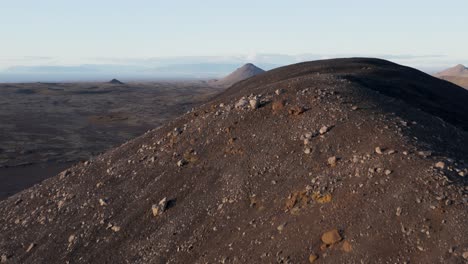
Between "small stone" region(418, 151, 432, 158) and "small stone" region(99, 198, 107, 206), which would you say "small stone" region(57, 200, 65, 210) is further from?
"small stone" region(418, 151, 432, 158)

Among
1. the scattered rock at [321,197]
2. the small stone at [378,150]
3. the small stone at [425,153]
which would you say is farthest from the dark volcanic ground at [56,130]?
the small stone at [425,153]

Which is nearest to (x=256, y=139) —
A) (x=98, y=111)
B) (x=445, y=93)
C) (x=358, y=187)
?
(x=358, y=187)

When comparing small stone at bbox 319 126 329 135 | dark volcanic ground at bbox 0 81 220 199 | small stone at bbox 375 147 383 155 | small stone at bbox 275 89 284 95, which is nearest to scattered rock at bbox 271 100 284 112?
small stone at bbox 275 89 284 95

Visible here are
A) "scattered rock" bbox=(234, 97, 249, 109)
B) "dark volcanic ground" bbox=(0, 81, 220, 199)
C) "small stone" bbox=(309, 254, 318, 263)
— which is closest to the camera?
"small stone" bbox=(309, 254, 318, 263)

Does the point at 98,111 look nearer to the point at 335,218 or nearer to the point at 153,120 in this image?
the point at 153,120

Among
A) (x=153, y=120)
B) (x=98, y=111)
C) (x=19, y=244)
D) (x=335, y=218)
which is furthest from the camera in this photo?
(x=98, y=111)

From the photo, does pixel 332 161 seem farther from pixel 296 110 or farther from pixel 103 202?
pixel 103 202

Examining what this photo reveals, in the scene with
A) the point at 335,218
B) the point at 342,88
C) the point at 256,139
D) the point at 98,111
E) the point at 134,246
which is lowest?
the point at 98,111
